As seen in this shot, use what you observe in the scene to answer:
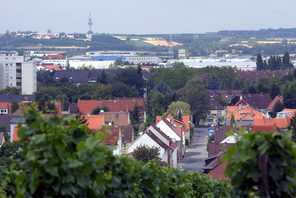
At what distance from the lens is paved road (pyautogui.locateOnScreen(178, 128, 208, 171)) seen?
35.8 meters

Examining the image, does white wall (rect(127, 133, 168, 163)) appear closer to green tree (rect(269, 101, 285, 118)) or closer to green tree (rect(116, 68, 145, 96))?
green tree (rect(269, 101, 285, 118))

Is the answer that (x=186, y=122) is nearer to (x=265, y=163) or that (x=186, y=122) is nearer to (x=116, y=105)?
(x=116, y=105)

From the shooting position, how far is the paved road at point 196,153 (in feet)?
118

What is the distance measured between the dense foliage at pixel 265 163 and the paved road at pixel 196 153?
88.0 feet

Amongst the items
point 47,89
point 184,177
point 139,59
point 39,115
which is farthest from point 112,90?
point 139,59

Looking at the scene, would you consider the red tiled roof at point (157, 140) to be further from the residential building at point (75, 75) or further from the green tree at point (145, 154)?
the residential building at point (75, 75)

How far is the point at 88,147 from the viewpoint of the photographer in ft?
18.9

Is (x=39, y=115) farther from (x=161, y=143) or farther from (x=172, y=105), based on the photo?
(x=172, y=105)

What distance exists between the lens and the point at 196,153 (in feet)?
140

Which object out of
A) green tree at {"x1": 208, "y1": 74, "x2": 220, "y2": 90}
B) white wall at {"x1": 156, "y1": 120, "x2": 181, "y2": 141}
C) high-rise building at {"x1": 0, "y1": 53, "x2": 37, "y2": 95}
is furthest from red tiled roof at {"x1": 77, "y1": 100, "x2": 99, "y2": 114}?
green tree at {"x1": 208, "y1": 74, "x2": 220, "y2": 90}

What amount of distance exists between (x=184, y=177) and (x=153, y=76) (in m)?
83.1

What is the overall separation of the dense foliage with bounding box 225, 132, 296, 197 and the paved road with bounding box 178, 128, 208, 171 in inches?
1056

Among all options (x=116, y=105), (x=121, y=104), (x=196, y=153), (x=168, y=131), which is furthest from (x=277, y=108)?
(x=168, y=131)

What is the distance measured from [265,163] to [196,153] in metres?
37.2
